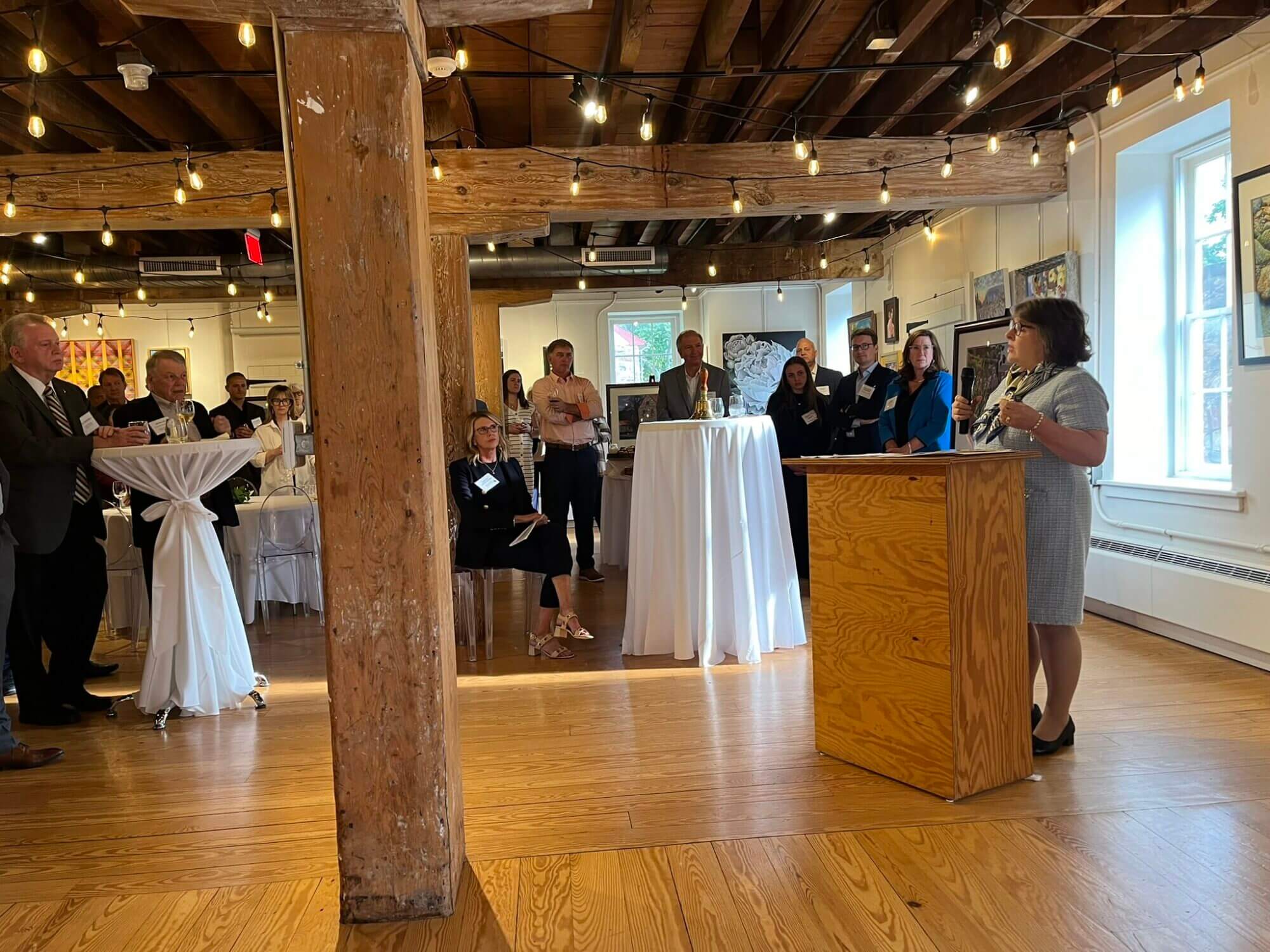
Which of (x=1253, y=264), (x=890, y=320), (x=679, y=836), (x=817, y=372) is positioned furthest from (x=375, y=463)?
(x=890, y=320)

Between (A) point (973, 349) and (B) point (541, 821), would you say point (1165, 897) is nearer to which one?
(B) point (541, 821)

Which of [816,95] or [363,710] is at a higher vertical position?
[816,95]

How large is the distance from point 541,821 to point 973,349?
5.24m

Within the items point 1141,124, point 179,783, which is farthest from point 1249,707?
point 179,783

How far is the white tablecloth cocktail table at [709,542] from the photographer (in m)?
3.95

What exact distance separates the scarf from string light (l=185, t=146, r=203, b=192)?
4441mm

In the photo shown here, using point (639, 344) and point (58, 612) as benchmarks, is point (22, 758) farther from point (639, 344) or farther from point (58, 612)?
point (639, 344)

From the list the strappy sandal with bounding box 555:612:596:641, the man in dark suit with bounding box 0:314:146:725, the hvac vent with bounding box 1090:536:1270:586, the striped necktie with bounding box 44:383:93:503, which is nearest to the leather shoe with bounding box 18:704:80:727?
the man in dark suit with bounding box 0:314:146:725

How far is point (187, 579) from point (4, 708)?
71 centimetres

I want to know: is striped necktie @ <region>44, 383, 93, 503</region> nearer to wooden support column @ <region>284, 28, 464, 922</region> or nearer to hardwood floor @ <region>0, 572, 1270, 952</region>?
hardwood floor @ <region>0, 572, 1270, 952</region>

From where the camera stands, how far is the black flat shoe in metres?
2.78

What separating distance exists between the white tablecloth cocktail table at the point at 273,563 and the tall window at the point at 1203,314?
480cm

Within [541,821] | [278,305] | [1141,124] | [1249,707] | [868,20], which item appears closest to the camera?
[541,821]

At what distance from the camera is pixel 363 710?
1966 mm
